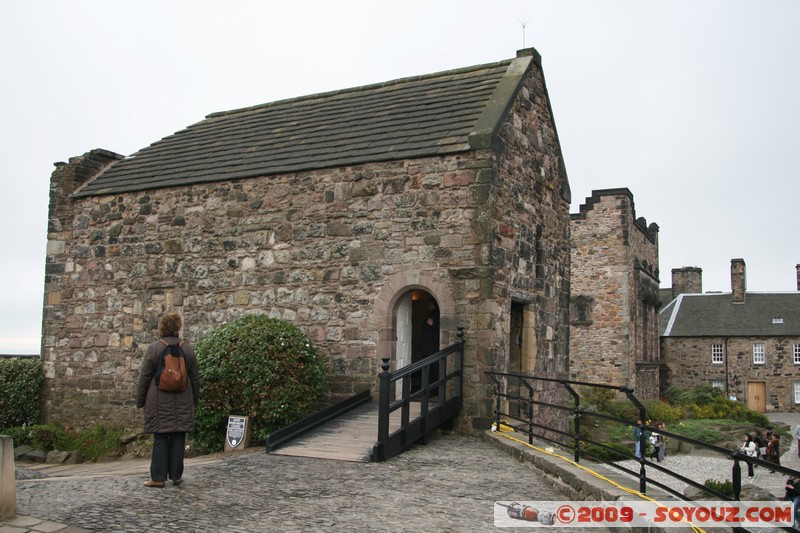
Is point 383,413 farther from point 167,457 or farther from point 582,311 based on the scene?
point 582,311

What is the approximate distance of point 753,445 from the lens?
20625mm

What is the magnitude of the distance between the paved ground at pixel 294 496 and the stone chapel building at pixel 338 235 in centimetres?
289

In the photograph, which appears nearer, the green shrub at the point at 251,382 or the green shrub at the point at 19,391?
the green shrub at the point at 251,382

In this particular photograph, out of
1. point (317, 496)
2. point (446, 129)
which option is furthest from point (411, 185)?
point (317, 496)

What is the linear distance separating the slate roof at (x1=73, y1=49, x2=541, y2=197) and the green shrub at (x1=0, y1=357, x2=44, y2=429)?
380 cm

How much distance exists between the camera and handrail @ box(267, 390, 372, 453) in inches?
414

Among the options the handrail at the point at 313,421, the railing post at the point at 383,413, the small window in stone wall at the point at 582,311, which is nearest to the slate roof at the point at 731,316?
the small window in stone wall at the point at 582,311

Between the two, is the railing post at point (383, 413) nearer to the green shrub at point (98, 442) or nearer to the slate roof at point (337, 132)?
the slate roof at point (337, 132)

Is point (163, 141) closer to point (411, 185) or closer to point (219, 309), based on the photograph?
point (219, 309)

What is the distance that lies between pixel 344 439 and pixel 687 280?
42196 millimetres

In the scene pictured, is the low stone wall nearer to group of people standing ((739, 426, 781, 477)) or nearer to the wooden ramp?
the wooden ramp
